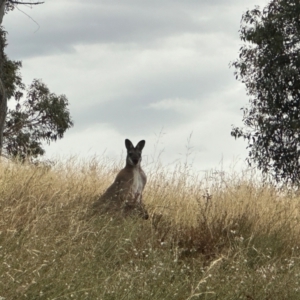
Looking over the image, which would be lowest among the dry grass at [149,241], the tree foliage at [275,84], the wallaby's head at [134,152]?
the dry grass at [149,241]

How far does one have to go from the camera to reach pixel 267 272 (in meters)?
8.00

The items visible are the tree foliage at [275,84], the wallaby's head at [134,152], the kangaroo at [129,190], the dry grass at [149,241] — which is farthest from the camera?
the tree foliage at [275,84]

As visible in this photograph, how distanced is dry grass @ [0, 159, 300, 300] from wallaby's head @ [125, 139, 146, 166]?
943 millimetres

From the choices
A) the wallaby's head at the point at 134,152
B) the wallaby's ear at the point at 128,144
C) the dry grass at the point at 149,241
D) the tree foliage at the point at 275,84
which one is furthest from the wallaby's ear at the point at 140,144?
the tree foliage at the point at 275,84

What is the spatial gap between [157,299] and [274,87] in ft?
59.1

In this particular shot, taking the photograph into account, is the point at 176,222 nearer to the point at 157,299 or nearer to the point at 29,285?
the point at 157,299

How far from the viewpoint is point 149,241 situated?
9.20 metres

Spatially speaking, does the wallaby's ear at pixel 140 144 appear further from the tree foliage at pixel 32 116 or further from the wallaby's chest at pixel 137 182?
the tree foliage at pixel 32 116

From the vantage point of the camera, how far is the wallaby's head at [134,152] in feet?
37.4

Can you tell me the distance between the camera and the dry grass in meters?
6.70

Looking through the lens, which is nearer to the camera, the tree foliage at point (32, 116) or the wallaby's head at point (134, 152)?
the wallaby's head at point (134, 152)

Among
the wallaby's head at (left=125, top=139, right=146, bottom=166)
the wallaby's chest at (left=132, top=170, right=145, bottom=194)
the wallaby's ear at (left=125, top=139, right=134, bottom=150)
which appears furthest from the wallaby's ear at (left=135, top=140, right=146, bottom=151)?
the wallaby's chest at (left=132, top=170, right=145, bottom=194)

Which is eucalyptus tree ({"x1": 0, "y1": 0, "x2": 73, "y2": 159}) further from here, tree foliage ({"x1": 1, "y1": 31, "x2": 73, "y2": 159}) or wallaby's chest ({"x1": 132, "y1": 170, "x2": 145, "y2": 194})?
wallaby's chest ({"x1": 132, "y1": 170, "x2": 145, "y2": 194})

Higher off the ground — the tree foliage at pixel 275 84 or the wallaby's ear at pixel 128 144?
the tree foliage at pixel 275 84
